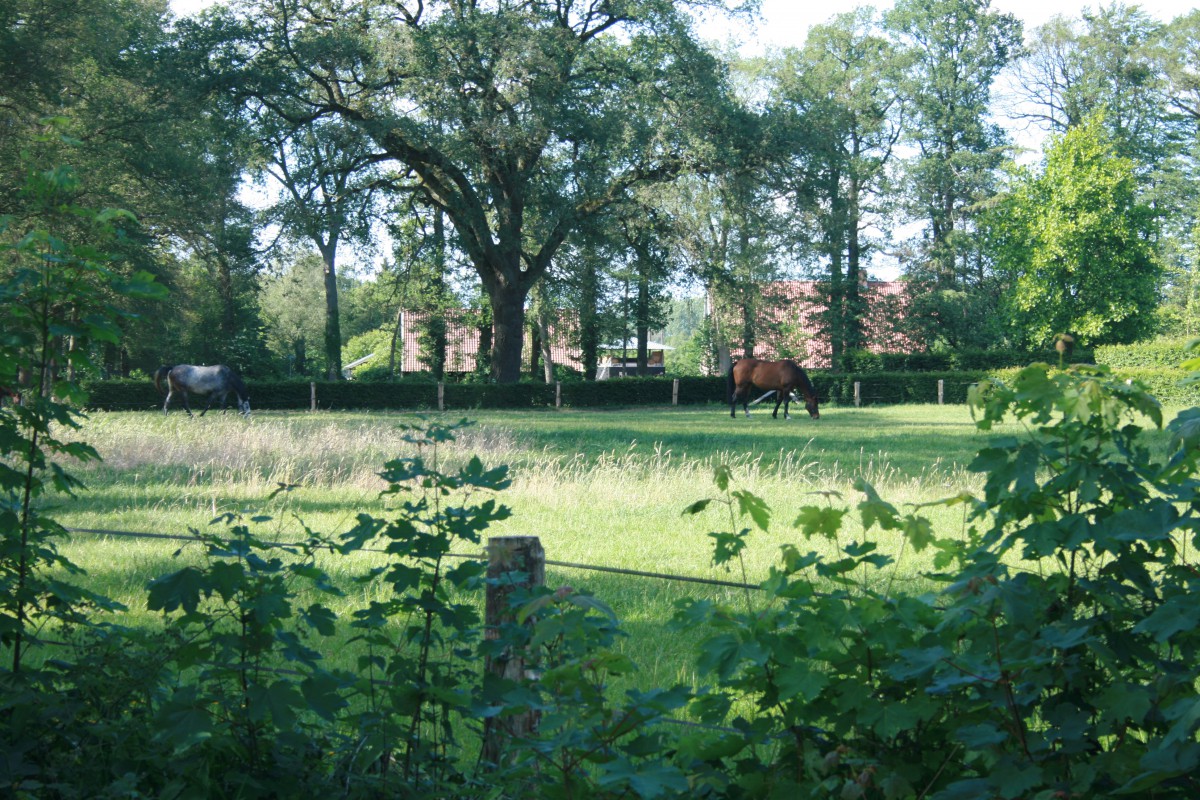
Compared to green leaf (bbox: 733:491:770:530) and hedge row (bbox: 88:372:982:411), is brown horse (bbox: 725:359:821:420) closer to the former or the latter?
hedge row (bbox: 88:372:982:411)

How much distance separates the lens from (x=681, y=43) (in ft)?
90.3

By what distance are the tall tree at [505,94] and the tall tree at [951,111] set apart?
20248 mm

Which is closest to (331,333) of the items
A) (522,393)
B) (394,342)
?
(394,342)

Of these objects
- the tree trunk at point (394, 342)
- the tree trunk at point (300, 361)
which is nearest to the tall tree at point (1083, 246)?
the tree trunk at point (394, 342)

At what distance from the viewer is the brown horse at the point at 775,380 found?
90.2 feet

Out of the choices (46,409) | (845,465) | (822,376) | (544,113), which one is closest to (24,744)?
(46,409)

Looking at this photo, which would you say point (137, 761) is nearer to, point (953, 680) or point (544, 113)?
point (953, 680)

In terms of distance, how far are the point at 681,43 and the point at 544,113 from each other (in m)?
5.05

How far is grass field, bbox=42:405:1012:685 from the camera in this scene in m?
6.82

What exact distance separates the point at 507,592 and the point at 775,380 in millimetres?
25453

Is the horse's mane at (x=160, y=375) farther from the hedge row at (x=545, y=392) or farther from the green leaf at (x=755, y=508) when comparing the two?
the green leaf at (x=755, y=508)

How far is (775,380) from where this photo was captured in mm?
27984

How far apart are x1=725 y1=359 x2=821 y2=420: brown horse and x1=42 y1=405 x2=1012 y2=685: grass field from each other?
26.9ft

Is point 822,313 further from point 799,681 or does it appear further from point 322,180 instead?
point 799,681
